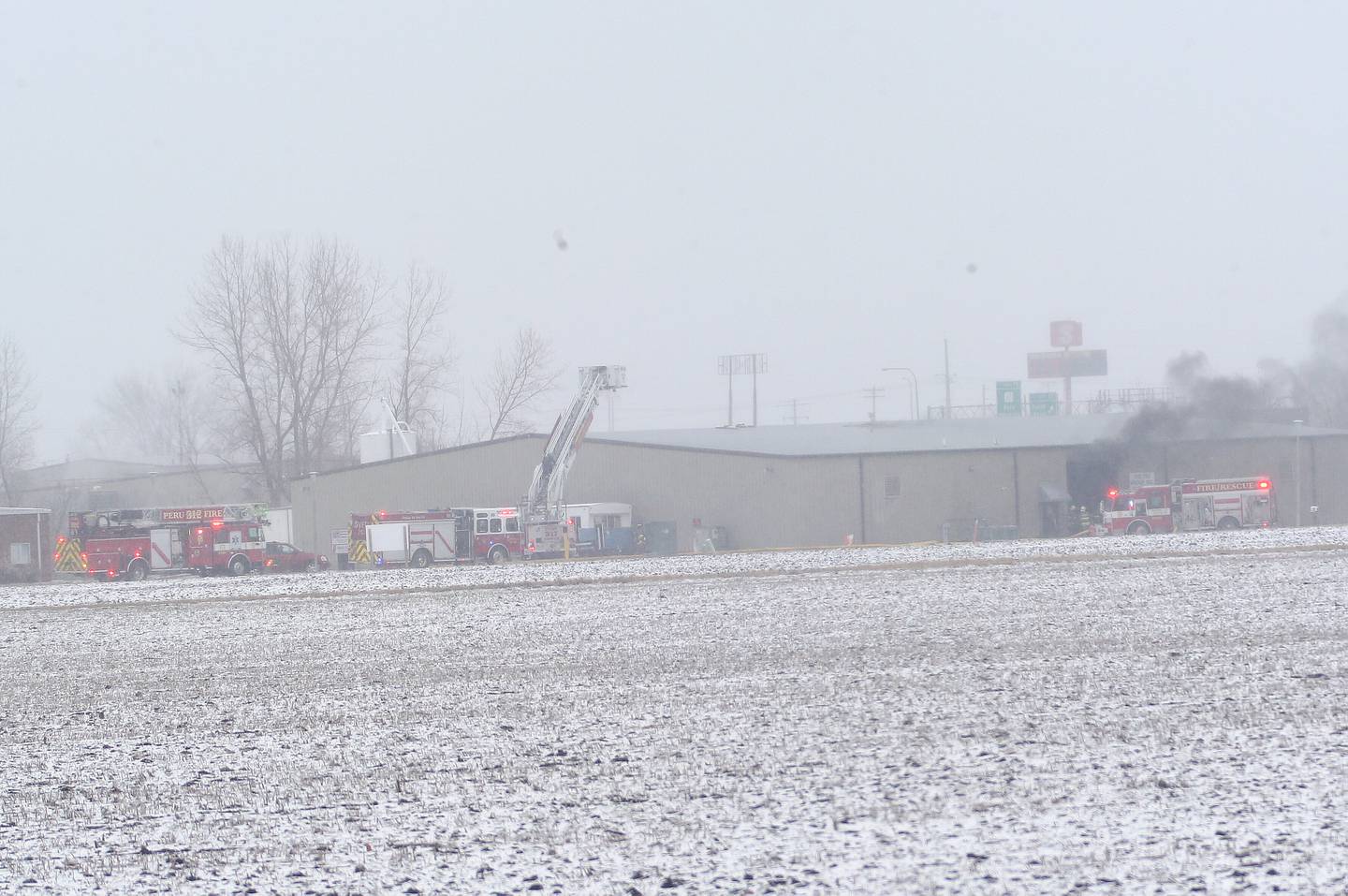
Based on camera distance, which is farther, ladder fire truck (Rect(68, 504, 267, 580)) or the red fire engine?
the red fire engine

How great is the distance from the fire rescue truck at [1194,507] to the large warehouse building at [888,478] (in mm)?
4188

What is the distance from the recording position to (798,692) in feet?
38.9

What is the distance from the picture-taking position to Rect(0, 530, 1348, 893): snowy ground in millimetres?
6734

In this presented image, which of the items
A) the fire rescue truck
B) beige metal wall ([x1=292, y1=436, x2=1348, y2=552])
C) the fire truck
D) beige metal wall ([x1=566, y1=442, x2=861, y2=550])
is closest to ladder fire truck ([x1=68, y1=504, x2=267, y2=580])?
the fire truck

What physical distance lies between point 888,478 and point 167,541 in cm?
2759

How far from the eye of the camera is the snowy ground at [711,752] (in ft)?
22.1

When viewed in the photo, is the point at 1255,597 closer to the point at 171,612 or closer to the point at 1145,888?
the point at 1145,888

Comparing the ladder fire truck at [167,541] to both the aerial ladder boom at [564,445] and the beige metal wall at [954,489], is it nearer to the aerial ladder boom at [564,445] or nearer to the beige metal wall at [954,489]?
the aerial ladder boom at [564,445]

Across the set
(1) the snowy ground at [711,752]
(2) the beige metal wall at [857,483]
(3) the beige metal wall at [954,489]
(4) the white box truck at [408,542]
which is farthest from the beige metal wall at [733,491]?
(1) the snowy ground at [711,752]

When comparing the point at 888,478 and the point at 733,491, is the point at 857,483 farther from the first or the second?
the point at 733,491

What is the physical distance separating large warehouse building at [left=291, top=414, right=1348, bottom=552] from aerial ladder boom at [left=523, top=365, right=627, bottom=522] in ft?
24.6

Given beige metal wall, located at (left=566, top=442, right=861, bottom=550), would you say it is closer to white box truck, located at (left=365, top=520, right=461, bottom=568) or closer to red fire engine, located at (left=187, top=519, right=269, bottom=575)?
white box truck, located at (left=365, top=520, right=461, bottom=568)

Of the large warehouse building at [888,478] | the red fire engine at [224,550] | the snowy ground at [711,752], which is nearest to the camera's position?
the snowy ground at [711,752]

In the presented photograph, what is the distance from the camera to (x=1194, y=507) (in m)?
48.1
